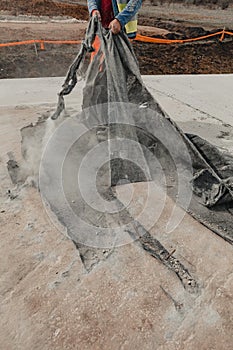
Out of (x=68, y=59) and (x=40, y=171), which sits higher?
(x=40, y=171)

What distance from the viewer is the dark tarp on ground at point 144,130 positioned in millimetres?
Answer: 2176

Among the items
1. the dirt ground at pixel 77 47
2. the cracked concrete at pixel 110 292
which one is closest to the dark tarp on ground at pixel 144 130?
the cracked concrete at pixel 110 292

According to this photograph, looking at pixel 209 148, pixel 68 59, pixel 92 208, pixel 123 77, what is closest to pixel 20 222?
pixel 92 208

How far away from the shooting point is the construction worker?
7.77 ft

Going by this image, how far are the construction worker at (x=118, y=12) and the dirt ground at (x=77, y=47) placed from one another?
422 cm

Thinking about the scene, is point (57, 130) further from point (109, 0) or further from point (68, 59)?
point (68, 59)

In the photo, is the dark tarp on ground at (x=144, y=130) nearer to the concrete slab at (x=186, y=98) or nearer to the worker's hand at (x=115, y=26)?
the worker's hand at (x=115, y=26)

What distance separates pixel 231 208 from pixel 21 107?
8.87 ft

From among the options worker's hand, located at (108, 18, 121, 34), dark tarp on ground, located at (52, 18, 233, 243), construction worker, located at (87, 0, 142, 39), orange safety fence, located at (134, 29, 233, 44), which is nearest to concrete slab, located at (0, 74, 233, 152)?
dark tarp on ground, located at (52, 18, 233, 243)

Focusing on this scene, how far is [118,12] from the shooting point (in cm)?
269

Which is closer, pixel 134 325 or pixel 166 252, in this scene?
pixel 134 325

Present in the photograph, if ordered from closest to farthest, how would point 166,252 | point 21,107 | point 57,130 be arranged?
1. point 166,252
2. point 57,130
3. point 21,107

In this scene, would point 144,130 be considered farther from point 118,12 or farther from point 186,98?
point 186,98

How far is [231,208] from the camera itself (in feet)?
7.13
